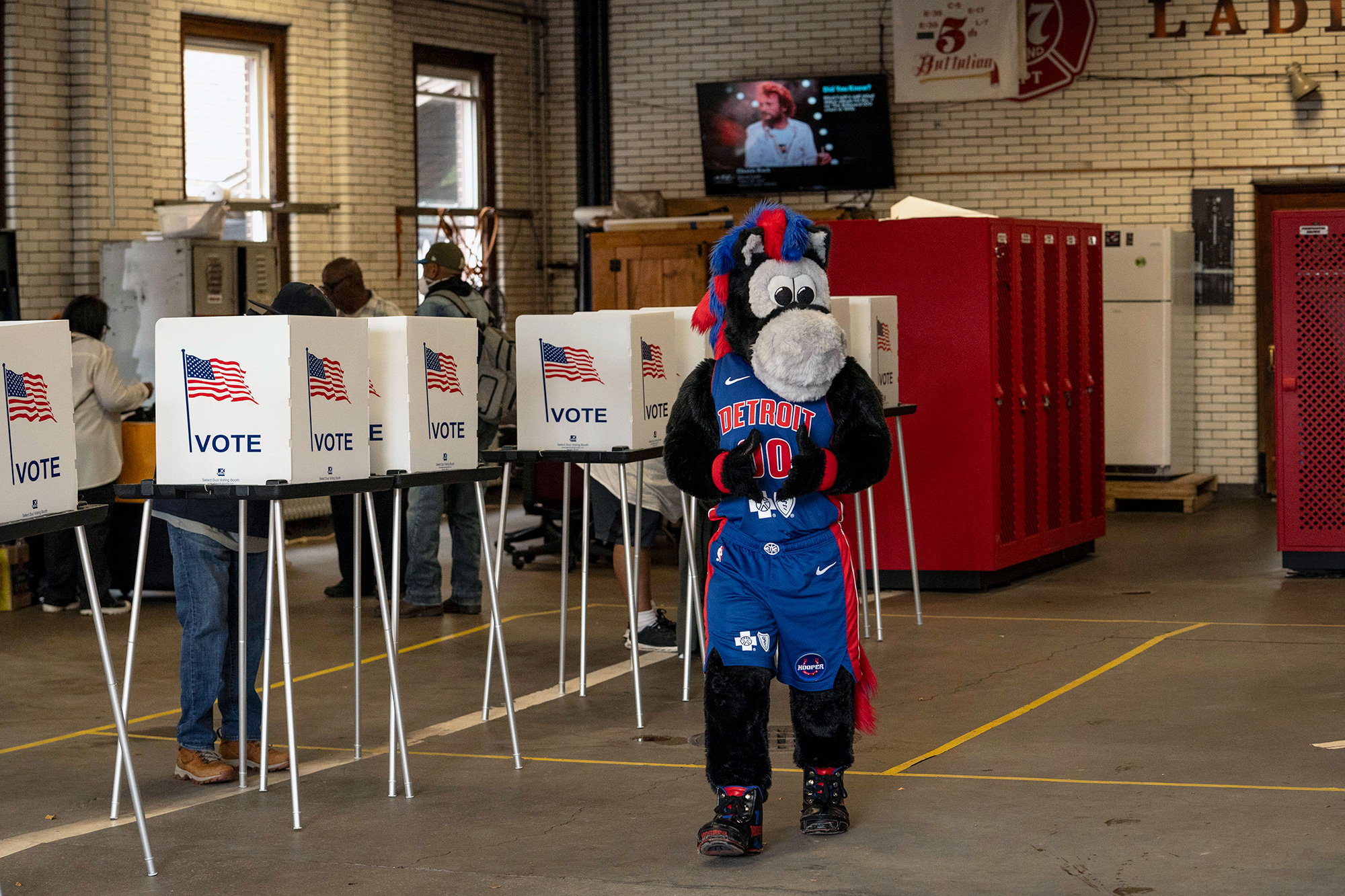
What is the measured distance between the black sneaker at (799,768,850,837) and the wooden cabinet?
8.81m

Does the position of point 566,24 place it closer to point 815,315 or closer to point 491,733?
point 491,733

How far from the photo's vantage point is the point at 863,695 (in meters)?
4.94

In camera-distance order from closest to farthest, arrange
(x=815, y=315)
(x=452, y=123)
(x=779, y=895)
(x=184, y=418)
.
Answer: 1. (x=779, y=895)
2. (x=815, y=315)
3. (x=184, y=418)
4. (x=452, y=123)

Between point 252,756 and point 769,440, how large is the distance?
237cm

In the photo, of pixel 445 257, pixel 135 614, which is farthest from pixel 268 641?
pixel 445 257

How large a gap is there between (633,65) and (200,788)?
11195mm

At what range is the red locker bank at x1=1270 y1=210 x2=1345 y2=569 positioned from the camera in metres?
9.48

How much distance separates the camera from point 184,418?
5059 millimetres

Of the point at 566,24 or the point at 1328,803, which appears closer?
the point at 1328,803

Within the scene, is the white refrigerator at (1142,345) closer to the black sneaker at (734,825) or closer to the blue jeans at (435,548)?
the blue jeans at (435,548)

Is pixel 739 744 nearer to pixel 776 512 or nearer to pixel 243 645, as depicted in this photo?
pixel 776 512

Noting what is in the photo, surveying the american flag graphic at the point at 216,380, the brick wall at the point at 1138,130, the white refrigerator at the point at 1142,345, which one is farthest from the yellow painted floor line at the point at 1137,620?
the brick wall at the point at 1138,130

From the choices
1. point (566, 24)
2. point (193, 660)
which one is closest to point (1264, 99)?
point (566, 24)

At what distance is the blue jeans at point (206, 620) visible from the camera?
552 centimetres
